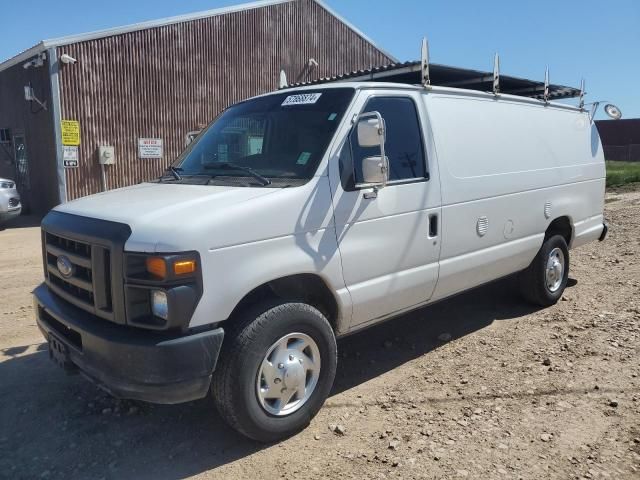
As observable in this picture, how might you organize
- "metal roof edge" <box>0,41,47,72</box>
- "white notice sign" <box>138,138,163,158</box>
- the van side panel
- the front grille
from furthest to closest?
"white notice sign" <box>138,138,163,158</box> < "metal roof edge" <box>0,41,47,72</box> < the van side panel < the front grille

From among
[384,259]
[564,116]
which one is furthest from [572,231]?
[384,259]

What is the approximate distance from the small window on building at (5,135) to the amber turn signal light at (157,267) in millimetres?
16477

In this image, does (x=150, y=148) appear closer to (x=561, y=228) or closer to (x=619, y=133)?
(x=561, y=228)

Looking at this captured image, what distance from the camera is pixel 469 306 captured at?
245 inches

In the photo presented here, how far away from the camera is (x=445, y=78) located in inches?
223

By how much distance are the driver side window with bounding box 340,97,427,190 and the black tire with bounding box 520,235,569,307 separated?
2285mm

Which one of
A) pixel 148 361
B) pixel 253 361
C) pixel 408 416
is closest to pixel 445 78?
pixel 408 416

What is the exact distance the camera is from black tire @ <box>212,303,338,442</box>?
3.12 metres

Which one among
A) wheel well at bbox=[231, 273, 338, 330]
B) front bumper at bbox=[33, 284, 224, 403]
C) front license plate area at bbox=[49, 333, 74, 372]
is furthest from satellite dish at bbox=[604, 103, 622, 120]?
front license plate area at bbox=[49, 333, 74, 372]

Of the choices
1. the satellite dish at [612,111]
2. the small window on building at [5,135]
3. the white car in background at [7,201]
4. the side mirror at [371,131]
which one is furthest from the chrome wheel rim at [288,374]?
the small window on building at [5,135]

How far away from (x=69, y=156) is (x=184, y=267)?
40.0 ft

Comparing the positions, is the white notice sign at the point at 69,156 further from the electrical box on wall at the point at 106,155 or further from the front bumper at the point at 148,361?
the front bumper at the point at 148,361

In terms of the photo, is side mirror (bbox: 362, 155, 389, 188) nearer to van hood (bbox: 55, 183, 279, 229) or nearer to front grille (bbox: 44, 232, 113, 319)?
van hood (bbox: 55, 183, 279, 229)

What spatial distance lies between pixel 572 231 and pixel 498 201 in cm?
184
